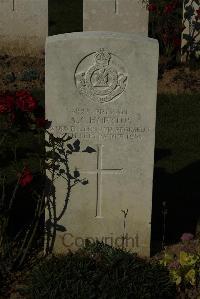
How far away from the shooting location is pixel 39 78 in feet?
38.9

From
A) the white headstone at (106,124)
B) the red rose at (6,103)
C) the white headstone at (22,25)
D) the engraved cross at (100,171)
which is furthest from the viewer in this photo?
the white headstone at (22,25)

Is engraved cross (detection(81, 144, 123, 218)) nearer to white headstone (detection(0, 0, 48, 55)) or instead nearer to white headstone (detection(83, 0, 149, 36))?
white headstone (detection(83, 0, 149, 36))

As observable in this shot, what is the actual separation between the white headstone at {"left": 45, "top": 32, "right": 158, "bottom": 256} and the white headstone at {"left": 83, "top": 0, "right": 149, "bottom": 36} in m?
6.99

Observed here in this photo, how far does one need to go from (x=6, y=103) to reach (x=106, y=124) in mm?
854

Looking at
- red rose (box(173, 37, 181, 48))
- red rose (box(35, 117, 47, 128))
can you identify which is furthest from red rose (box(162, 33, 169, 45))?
red rose (box(35, 117, 47, 128))

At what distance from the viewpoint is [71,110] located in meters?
6.07

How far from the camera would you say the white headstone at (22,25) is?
43.0 feet

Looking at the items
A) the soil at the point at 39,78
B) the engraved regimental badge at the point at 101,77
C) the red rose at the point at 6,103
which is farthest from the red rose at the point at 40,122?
the soil at the point at 39,78

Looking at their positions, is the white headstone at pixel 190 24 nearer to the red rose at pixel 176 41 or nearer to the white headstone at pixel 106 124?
the red rose at pixel 176 41

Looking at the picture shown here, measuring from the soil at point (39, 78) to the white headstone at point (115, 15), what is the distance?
1157 mm

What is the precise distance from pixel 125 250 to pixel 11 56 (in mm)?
7489

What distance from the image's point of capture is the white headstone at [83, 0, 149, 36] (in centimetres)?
1286

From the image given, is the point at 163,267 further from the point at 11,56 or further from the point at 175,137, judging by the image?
the point at 11,56

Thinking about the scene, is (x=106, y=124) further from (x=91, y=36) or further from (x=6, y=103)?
(x=6, y=103)
